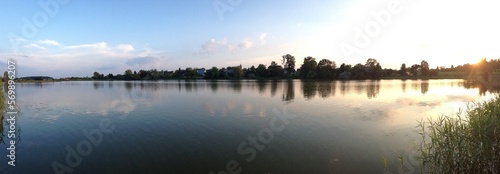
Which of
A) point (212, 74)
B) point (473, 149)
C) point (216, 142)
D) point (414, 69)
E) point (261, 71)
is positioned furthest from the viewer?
point (212, 74)

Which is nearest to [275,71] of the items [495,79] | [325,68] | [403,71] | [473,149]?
[325,68]

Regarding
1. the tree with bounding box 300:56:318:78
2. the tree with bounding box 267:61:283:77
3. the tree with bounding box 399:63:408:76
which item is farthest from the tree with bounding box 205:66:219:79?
the tree with bounding box 399:63:408:76

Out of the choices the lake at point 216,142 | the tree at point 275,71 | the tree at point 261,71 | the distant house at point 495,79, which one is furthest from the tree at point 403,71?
the lake at point 216,142

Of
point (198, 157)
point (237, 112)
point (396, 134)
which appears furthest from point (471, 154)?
point (237, 112)

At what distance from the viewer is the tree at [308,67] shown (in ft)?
457

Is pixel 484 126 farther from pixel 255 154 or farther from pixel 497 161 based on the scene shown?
pixel 255 154

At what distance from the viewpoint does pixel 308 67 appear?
143000 millimetres

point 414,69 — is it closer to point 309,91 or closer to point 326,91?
point 326,91

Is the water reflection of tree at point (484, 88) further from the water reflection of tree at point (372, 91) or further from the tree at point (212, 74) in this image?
the tree at point (212, 74)

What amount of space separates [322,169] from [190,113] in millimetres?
16475

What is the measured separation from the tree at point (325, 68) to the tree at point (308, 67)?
9.08ft

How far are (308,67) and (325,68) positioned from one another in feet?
30.0

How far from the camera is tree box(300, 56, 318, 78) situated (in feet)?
457

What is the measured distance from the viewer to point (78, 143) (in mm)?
15156
